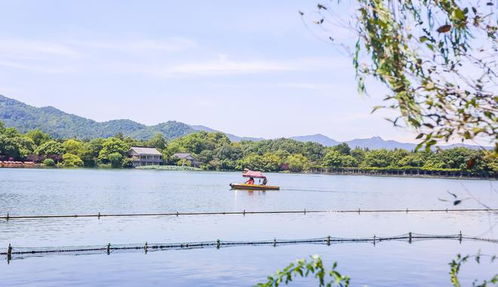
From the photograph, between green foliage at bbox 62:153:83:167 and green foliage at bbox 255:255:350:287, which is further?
green foliage at bbox 62:153:83:167

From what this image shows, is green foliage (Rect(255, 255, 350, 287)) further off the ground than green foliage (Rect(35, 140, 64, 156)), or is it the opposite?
green foliage (Rect(35, 140, 64, 156))

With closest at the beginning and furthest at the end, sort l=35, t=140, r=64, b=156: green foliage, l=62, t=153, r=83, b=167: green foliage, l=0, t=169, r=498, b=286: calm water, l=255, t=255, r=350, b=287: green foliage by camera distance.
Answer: l=255, t=255, r=350, b=287: green foliage
l=0, t=169, r=498, b=286: calm water
l=35, t=140, r=64, b=156: green foliage
l=62, t=153, r=83, b=167: green foliage

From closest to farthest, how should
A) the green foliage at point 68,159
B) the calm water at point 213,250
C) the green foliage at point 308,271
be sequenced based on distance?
the green foliage at point 308,271 → the calm water at point 213,250 → the green foliage at point 68,159

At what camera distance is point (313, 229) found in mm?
56031

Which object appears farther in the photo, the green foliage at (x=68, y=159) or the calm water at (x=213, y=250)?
the green foliage at (x=68, y=159)

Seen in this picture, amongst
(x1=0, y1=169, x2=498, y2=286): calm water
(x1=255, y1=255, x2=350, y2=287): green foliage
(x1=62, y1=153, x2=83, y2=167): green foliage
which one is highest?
(x1=62, y1=153, x2=83, y2=167): green foliage

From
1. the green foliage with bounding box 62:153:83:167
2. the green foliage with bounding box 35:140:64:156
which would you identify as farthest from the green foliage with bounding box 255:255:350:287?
the green foliage with bounding box 35:140:64:156

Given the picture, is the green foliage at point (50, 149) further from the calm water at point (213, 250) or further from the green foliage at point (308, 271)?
the green foliage at point (308, 271)

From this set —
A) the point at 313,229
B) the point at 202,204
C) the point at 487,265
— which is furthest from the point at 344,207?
the point at 487,265

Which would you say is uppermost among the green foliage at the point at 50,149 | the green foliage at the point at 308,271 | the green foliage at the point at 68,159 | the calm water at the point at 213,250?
the green foliage at the point at 50,149

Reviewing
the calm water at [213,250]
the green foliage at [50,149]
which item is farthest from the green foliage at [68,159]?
the calm water at [213,250]

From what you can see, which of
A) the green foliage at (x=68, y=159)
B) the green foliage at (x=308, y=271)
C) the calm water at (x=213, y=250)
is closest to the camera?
the green foliage at (x=308, y=271)

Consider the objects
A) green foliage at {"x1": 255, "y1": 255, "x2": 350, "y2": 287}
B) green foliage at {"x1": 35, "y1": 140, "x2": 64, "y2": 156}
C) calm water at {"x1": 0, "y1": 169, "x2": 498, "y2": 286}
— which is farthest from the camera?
green foliage at {"x1": 35, "y1": 140, "x2": 64, "y2": 156}

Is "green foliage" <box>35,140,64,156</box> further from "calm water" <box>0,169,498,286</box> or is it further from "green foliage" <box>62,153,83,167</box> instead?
"calm water" <box>0,169,498,286</box>
